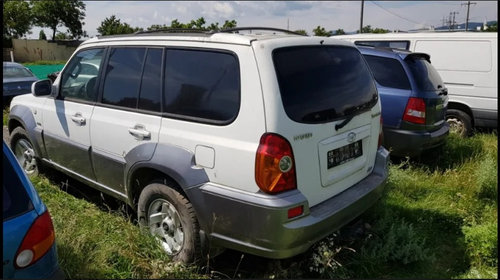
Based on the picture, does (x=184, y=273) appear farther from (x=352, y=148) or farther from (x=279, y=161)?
(x=352, y=148)

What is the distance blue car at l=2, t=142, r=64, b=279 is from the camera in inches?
76.5

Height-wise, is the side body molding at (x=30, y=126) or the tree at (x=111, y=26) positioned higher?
the tree at (x=111, y=26)

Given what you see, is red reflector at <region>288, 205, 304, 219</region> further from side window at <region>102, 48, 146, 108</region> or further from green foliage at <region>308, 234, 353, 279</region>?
side window at <region>102, 48, 146, 108</region>

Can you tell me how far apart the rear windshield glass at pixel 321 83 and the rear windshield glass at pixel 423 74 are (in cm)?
228

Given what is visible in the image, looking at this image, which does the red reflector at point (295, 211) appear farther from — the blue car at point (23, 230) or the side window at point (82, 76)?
the side window at point (82, 76)

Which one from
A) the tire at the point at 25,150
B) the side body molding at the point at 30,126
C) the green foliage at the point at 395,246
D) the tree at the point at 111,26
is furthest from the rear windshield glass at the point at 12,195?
the tree at the point at 111,26

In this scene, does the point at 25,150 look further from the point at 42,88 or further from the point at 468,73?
the point at 468,73

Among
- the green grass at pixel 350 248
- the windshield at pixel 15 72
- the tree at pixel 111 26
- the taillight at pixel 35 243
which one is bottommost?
the green grass at pixel 350 248

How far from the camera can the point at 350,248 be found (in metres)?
3.19

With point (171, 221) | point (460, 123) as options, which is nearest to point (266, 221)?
point (171, 221)

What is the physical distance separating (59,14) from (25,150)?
46.6 metres

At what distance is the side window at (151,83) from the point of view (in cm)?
325

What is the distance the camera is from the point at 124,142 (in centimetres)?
344

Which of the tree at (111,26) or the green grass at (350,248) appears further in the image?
the tree at (111,26)
